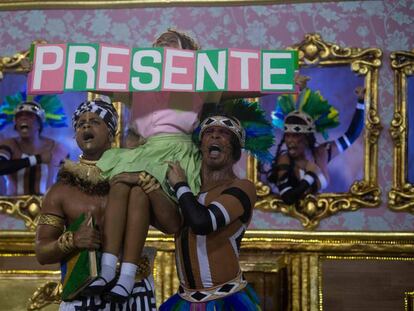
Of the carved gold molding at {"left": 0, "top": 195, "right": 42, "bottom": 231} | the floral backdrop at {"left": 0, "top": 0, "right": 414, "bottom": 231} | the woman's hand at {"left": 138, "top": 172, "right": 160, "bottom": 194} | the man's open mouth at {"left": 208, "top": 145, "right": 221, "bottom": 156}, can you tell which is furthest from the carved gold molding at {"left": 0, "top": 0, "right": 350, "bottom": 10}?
the woman's hand at {"left": 138, "top": 172, "right": 160, "bottom": 194}

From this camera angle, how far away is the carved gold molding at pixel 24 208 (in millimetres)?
5941

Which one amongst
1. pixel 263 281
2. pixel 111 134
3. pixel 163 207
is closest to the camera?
pixel 163 207

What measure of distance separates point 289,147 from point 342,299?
4.04ft

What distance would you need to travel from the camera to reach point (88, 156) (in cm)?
334

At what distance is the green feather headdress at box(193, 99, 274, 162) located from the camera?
3.50 m

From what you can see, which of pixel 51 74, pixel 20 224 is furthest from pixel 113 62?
pixel 20 224

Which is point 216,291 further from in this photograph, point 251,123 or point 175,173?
point 251,123

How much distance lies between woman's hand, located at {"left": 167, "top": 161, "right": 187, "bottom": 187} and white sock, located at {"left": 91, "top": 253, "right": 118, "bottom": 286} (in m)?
0.41

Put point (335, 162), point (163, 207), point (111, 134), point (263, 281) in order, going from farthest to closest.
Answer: point (335, 162) < point (263, 281) < point (111, 134) < point (163, 207)

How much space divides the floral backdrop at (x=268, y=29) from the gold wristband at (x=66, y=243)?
282 cm

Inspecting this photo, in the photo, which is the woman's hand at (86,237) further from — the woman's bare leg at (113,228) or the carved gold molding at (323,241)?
the carved gold molding at (323,241)

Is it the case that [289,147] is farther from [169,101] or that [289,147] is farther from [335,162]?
[169,101]

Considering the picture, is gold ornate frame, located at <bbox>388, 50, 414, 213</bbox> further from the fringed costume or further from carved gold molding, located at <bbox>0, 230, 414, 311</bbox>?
the fringed costume

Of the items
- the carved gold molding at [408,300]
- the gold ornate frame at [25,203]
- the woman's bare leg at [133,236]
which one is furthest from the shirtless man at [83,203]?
the carved gold molding at [408,300]
